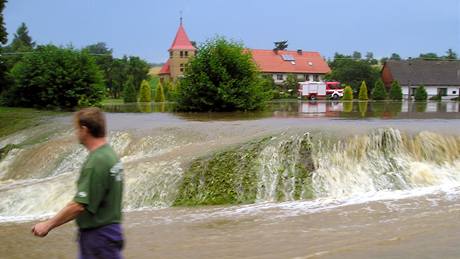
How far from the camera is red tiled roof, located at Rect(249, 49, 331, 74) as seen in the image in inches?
3164

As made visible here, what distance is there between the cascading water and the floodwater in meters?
0.03

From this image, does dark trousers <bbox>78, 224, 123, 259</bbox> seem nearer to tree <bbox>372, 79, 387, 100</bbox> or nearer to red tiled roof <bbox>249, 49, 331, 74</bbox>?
tree <bbox>372, 79, 387, 100</bbox>

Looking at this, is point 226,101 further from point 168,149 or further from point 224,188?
point 224,188

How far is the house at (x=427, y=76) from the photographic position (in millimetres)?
67938

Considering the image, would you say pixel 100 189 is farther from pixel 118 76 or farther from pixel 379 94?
pixel 118 76

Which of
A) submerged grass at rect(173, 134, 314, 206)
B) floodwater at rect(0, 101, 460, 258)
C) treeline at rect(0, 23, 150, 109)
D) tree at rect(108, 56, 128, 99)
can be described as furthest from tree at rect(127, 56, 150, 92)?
submerged grass at rect(173, 134, 314, 206)

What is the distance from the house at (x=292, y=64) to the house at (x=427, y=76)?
14070 mm

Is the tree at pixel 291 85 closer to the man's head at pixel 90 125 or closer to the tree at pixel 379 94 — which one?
the tree at pixel 379 94

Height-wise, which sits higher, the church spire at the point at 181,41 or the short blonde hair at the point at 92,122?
the church spire at the point at 181,41

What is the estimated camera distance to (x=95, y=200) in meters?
3.76

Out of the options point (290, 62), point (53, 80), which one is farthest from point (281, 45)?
point (53, 80)

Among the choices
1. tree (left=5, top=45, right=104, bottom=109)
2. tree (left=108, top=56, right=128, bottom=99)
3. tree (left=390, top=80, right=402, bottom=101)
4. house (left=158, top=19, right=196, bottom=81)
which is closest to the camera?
tree (left=5, top=45, right=104, bottom=109)

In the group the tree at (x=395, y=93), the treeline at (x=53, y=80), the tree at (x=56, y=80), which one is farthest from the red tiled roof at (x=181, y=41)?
the tree at (x=56, y=80)

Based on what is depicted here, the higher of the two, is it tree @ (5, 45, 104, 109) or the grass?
tree @ (5, 45, 104, 109)
